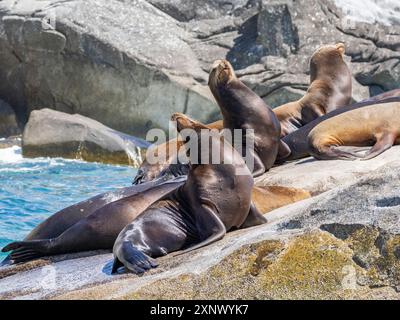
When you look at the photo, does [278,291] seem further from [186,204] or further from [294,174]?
[294,174]

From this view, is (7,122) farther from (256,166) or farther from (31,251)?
(31,251)

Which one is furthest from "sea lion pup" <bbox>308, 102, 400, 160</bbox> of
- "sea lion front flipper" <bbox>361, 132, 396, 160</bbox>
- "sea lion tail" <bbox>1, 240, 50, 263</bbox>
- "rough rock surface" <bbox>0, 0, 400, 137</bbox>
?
"rough rock surface" <bbox>0, 0, 400, 137</bbox>

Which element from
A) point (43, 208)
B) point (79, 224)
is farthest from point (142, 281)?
point (43, 208)

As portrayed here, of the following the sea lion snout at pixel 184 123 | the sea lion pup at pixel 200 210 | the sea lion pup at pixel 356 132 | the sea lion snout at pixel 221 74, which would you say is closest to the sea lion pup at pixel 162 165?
the sea lion snout at pixel 221 74

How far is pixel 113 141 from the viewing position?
1463 cm

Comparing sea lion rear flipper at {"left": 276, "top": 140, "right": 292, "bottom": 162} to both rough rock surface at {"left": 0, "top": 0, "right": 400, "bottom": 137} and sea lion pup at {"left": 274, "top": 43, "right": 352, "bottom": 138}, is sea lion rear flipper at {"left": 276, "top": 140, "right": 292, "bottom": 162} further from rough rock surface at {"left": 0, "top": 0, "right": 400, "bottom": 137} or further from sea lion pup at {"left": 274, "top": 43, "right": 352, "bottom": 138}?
rough rock surface at {"left": 0, "top": 0, "right": 400, "bottom": 137}

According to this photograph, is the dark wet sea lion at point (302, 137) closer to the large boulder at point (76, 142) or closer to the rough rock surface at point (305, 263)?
the rough rock surface at point (305, 263)

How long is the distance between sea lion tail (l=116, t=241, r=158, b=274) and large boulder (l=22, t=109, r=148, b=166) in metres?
9.30

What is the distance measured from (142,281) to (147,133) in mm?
12539

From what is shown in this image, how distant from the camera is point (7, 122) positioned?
58.4 ft

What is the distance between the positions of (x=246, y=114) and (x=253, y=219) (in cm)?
281

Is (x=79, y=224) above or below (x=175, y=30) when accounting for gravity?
below

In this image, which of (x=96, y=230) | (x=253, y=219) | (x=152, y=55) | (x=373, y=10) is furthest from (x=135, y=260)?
(x=373, y=10)

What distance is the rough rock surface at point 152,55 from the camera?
16875 mm
